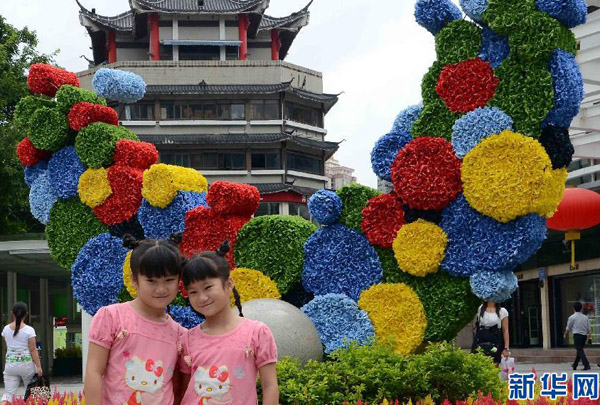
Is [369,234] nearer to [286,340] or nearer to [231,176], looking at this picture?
[286,340]

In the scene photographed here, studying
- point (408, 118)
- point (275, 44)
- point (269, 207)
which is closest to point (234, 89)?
point (269, 207)

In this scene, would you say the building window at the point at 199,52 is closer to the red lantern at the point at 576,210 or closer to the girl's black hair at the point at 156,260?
the red lantern at the point at 576,210

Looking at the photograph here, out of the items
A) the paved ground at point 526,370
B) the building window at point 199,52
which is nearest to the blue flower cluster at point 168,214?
the paved ground at point 526,370

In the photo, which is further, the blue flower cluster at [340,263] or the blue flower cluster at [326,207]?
the blue flower cluster at [326,207]

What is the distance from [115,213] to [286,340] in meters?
3.28

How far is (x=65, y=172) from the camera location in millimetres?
9977

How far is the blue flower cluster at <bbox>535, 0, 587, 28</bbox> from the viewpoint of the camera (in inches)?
306

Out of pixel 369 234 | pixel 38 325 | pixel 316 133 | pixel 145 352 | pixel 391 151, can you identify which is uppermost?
pixel 316 133

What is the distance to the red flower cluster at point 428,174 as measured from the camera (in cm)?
807

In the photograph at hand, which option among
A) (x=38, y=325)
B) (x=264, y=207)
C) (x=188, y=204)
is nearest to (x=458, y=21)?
(x=188, y=204)

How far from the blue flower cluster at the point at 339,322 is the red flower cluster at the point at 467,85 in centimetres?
215

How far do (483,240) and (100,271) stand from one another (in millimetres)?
4348

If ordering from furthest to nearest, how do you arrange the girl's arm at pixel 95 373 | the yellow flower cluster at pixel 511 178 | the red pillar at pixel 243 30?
the red pillar at pixel 243 30 < the yellow flower cluster at pixel 511 178 < the girl's arm at pixel 95 373

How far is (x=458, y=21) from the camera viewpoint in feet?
27.4
